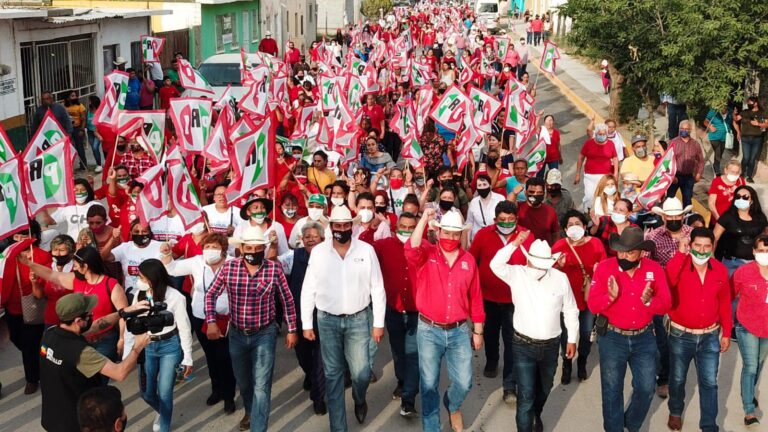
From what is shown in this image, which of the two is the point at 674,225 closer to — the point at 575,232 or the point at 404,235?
the point at 575,232

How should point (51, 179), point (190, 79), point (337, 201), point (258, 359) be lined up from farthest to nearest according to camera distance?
point (190, 79)
point (337, 201)
point (51, 179)
point (258, 359)

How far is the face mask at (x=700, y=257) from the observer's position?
6676mm

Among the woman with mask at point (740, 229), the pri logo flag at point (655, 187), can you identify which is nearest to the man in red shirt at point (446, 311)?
the woman with mask at point (740, 229)

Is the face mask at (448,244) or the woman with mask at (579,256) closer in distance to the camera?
the face mask at (448,244)

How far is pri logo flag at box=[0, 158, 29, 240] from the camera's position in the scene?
7379 millimetres

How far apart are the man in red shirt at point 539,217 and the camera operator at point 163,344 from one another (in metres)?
3.43

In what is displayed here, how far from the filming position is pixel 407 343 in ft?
24.2

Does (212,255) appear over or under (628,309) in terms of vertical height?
over

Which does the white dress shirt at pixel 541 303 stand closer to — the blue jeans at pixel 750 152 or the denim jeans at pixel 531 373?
the denim jeans at pixel 531 373

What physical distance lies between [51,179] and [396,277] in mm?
3471

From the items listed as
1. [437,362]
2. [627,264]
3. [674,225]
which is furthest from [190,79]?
[627,264]

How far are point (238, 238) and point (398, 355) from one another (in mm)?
1815

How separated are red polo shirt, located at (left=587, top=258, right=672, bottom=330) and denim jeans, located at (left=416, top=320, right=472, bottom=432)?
3.19 feet

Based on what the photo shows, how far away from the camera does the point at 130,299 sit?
722 cm
